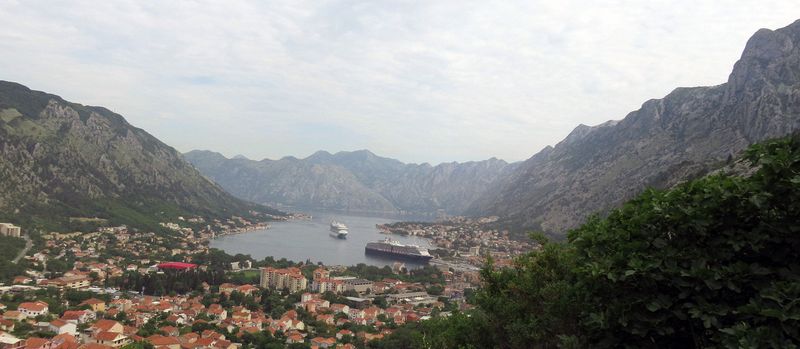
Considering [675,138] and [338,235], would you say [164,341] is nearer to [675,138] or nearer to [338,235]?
[338,235]

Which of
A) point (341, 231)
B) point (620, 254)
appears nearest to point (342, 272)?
point (341, 231)

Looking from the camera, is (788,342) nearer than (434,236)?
Yes

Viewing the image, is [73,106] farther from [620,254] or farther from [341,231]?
[620,254]

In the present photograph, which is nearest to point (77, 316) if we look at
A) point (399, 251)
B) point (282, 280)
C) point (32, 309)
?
point (32, 309)

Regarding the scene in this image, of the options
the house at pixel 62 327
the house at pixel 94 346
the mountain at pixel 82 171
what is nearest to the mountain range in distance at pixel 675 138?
the house at pixel 94 346

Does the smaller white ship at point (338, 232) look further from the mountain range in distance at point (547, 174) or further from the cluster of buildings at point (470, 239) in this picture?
the mountain range in distance at point (547, 174)

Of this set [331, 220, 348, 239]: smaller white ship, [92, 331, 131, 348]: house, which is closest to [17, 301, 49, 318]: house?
[92, 331, 131, 348]: house
